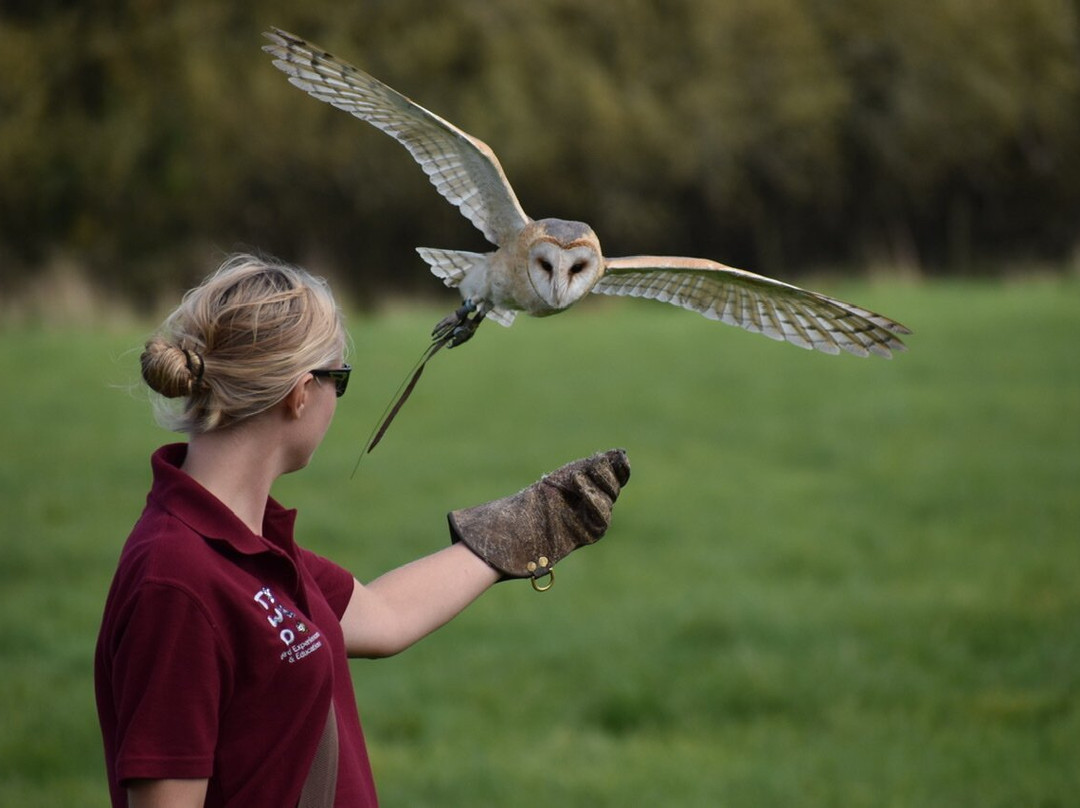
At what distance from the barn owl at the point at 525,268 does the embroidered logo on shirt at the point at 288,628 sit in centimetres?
48

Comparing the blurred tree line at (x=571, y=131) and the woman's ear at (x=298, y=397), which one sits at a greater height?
the blurred tree line at (x=571, y=131)

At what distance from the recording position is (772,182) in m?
27.8

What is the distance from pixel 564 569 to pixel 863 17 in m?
23.4

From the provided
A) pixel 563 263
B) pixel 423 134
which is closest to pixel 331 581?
pixel 563 263

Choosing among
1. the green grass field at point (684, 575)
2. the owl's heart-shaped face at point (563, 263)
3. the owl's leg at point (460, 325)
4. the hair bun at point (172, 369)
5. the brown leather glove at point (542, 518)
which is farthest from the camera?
the green grass field at point (684, 575)

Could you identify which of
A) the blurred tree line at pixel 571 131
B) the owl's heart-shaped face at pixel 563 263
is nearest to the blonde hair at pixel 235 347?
the owl's heart-shaped face at pixel 563 263

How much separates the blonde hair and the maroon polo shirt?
0.38 ft

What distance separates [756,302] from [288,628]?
1141mm

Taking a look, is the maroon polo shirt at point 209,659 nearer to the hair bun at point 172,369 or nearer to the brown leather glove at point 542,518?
the hair bun at point 172,369

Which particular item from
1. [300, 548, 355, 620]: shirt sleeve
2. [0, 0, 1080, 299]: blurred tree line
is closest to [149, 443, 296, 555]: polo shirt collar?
[300, 548, 355, 620]: shirt sleeve

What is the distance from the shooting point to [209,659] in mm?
1800

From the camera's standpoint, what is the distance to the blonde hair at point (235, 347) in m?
1.90

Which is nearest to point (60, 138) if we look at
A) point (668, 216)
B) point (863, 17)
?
point (668, 216)

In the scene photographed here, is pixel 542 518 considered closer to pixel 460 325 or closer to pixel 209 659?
pixel 460 325
